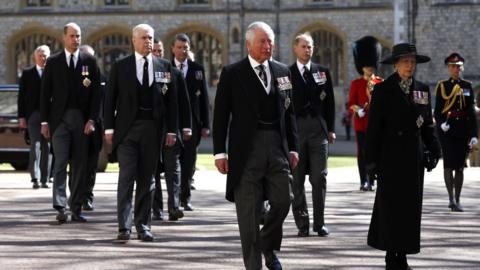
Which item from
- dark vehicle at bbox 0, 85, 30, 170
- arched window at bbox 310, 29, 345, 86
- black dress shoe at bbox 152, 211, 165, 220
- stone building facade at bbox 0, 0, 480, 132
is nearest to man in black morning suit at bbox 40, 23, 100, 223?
black dress shoe at bbox 152, 211, 165, 220

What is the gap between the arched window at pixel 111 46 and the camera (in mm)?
44250

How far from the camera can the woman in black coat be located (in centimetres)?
861

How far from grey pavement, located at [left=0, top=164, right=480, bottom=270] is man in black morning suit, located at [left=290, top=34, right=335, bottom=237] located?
21 centimetres

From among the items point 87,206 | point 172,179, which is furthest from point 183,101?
point 87,206

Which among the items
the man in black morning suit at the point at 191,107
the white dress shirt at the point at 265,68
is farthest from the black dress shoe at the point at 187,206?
the white dress shirt at the point at 265,68

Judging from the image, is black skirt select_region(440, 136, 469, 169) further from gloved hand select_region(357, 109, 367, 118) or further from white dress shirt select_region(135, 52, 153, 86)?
white dress shirt select_region(135, 52, 153, 86)

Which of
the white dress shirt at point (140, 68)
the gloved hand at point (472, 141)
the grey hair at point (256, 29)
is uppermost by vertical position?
the grey hair at point (256, 29)

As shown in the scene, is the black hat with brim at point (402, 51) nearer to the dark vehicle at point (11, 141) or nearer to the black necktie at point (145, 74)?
the black necktie at point (145, 74)

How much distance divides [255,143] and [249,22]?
35.2m

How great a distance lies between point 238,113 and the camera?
26.9 ft

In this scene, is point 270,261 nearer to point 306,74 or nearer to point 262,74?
point 262,74

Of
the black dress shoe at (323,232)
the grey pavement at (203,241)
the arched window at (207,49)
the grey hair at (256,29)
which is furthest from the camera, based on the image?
the arched window at (207,49)

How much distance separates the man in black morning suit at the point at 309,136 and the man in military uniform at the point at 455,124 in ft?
9.58

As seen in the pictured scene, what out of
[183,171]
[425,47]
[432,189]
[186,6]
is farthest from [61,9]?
[183,171]
